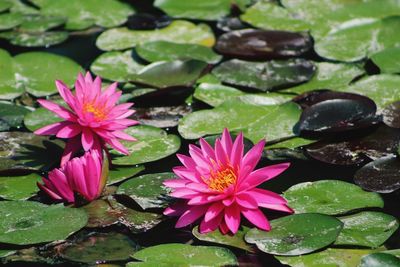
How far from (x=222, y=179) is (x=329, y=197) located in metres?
0.50

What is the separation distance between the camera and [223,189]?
2.95 m

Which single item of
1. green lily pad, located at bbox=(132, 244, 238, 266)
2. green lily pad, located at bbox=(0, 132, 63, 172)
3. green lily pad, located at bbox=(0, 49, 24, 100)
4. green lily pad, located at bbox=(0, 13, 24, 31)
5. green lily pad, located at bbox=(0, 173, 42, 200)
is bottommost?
green lily pad, located at bbox=(0, 173, 42, 200)

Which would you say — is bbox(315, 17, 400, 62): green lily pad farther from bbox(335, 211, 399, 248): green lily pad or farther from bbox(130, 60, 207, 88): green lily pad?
bbox(335, 211, 399, 248): green lily pad

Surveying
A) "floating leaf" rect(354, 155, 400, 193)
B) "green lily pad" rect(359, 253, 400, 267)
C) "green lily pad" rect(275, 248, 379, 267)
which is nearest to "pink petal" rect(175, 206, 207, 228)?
"green lily pad" rect(275, 248, 379, 267)

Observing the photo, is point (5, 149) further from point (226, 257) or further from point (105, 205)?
point (226, 257)

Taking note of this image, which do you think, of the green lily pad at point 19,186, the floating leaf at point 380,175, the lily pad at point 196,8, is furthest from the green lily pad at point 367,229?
the lily pad at point 196,8

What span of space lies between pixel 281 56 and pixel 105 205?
172 cm

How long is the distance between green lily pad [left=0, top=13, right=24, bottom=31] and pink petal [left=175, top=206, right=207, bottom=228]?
2.54 m

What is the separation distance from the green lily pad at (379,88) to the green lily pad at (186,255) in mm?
1538

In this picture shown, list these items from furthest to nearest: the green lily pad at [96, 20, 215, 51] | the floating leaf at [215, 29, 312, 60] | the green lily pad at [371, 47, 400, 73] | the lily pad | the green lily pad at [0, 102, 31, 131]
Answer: the lily pad → the green lily pad at [96, 20, 215, 51] → the floating leaf at [215, 29, 312, 60] → the green lily pad at [371, 47, 400, 73] → the green lily pad at [0, 102, 31, 131]

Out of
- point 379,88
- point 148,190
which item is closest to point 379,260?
point 148,190

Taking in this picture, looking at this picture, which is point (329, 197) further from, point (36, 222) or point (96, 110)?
point (36, 222)

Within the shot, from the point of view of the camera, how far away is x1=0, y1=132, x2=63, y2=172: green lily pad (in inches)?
137

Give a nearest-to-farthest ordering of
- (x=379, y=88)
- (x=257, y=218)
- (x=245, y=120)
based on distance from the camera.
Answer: (x=257, y=218)
(x=245, y=120)
(x=379, y=88)
